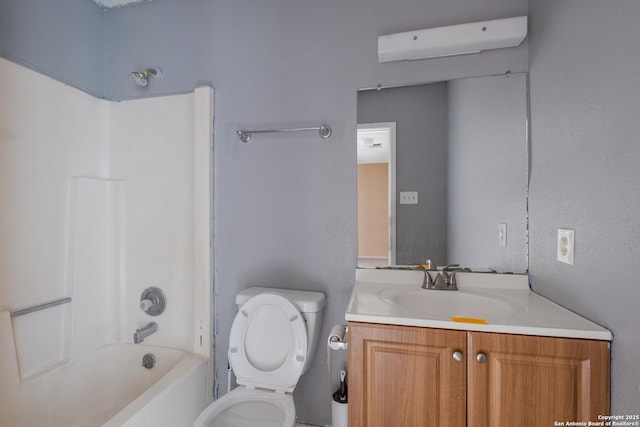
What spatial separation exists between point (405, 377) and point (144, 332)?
146 cm

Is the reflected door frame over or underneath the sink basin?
over

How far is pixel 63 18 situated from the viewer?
1.64 meters

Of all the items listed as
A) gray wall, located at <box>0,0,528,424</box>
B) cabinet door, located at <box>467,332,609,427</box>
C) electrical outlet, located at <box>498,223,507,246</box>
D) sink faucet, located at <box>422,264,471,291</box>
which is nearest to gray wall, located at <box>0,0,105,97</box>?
gray wall, located at <box>0,0,528,424</box>

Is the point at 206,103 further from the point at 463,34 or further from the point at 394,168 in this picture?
the point at 463,34

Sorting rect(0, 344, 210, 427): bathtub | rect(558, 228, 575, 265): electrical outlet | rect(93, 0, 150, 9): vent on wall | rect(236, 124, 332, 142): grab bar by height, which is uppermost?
rect(93, 0, 150, 9): vent on wall

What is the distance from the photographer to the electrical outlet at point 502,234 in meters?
1.39

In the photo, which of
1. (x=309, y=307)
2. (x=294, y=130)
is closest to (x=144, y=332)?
(x=309, y=307)

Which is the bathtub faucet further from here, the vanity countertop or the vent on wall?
the vent on wall

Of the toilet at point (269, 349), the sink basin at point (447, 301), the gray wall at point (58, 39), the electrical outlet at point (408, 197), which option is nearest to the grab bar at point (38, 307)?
the toilet at point (269, 349)

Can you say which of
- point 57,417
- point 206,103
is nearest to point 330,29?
point 206,103

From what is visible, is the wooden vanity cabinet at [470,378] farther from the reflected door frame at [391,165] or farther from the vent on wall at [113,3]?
the vent on wall at [113,3]

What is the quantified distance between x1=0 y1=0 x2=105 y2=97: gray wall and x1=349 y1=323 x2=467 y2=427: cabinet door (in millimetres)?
2015

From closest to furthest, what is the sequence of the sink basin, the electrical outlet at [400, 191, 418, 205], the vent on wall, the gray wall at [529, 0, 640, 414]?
1. the gray wall at [529, 0, 640, 414]
2. the sink basin
3. the electrical outlet at [400, 191, 418, 205]
4. the vent on wall

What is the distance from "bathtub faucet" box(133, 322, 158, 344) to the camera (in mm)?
1589
